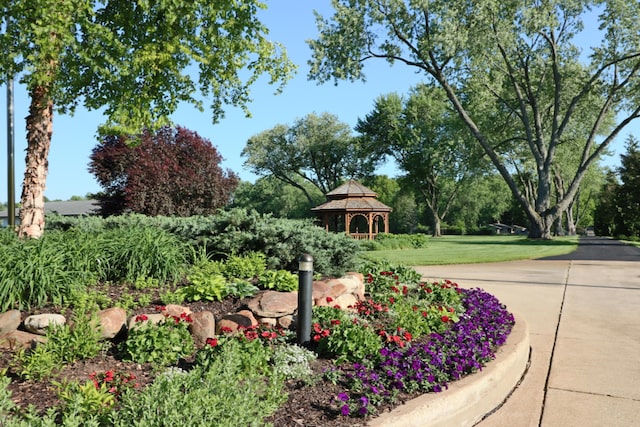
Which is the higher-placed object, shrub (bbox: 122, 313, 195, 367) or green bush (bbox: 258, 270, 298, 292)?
green bush (bbox: 258, 270, 298, 292)

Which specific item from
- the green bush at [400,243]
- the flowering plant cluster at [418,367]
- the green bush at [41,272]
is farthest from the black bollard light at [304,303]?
the green bush at [400,243]

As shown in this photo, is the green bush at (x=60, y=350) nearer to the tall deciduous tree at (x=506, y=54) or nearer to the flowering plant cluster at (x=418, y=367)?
the flowering plant cluster at (x=418, y=367)

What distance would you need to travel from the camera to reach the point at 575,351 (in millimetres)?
5074

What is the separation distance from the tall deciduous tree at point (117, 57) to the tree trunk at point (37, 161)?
0.02 meters

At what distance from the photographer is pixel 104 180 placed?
2078 centimetres

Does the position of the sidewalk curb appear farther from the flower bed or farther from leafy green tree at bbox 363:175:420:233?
leafy green tree at bbox 363:175:420:233

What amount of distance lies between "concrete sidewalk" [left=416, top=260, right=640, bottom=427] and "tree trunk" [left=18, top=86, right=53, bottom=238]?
781cm

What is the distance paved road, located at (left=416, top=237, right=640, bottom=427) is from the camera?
353 centimetres

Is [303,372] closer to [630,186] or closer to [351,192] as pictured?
[351,192]

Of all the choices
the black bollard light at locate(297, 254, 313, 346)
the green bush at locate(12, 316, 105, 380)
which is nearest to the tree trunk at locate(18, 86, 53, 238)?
the green bush at locate(12, 316, 105, 380)

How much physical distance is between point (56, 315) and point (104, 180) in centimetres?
1830

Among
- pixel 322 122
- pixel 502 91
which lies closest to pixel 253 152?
pixel 322 122

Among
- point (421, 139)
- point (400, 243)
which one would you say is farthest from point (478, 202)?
point (400, 243)

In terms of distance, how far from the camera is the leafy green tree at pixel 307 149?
46531 mm
